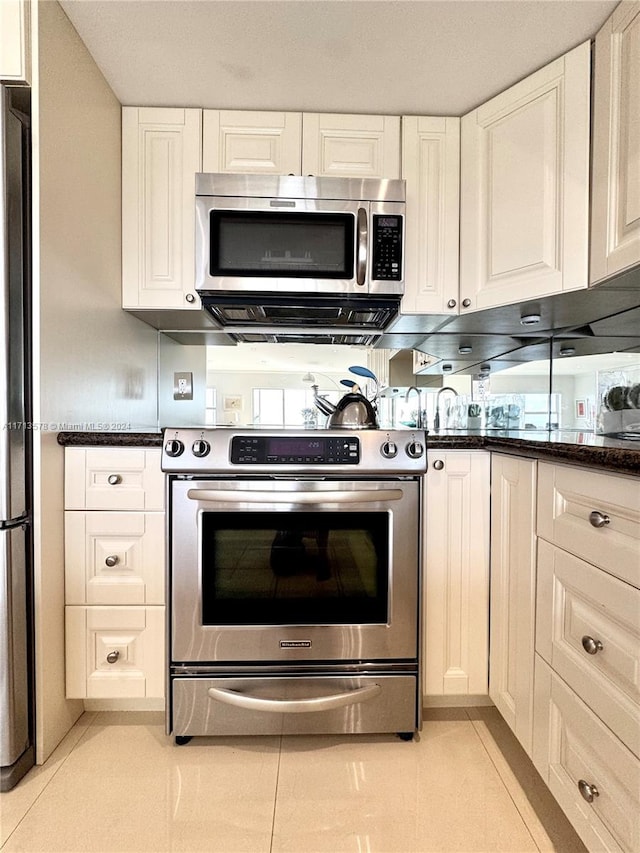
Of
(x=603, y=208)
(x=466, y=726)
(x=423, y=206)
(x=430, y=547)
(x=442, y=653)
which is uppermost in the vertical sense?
(x=423, y=206)

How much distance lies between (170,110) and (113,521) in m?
1.46

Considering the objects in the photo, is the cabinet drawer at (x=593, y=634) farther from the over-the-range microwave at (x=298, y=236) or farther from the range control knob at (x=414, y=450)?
the over-the-range microwave at (x=298, y=236)

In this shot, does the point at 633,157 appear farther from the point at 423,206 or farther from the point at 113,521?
the point at 113,521

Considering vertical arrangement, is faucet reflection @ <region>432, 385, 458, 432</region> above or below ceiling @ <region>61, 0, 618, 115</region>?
below

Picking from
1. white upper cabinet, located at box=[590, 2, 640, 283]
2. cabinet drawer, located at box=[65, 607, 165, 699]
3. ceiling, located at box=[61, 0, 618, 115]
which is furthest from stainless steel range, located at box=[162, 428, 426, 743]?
ceiling, located at box=[61, 0, 618, 115]

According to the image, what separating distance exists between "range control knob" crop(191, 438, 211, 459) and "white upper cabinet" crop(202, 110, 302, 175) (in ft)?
3.42

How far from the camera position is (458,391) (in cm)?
217

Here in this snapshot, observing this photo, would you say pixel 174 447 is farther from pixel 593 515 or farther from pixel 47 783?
pixel 593 515

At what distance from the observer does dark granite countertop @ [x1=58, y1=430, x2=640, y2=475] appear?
83cm

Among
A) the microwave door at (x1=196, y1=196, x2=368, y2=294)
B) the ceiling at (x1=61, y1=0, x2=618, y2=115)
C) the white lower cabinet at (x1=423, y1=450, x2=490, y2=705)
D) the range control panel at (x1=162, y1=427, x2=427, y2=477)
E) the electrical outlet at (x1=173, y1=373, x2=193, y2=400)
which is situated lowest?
the white lower cabinet at (x1=423, y1=450, x2=490, y2=705)

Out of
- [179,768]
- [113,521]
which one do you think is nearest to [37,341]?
[113,521]

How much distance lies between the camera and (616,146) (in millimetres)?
1302

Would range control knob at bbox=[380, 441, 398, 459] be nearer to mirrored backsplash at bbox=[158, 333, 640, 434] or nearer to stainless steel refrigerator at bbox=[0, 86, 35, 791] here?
mirrored backsplash at bbox=[158, 333, 640, 434]

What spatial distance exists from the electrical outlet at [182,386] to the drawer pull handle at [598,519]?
1674 mm
